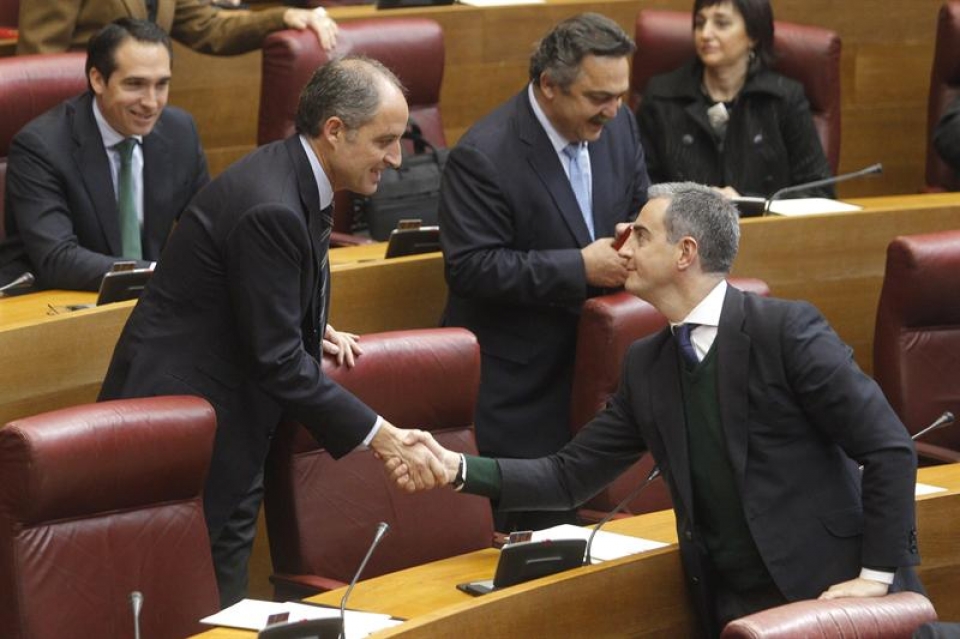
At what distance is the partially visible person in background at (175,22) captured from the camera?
2.95m

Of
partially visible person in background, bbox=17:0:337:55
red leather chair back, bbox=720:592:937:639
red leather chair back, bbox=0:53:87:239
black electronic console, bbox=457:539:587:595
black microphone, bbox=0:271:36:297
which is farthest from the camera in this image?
partially visible person in background, bbox=17:0:337:55

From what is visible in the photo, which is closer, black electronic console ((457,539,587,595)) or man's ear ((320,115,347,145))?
black electronic console ((457,539,587,595))

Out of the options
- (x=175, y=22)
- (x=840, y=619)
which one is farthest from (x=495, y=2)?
(x=840, y=619)

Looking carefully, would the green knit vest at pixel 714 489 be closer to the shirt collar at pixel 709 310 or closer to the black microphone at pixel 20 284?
the shirt collar at pixel 709 310

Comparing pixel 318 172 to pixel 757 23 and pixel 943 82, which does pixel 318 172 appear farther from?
pixel 943 82

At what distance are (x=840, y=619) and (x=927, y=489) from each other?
1.58 feet

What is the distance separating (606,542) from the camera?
1908mm

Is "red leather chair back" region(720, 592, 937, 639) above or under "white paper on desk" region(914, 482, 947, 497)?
above

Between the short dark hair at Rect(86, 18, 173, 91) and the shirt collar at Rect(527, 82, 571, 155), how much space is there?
0.58m

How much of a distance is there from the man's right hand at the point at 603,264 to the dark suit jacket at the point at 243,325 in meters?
0.47

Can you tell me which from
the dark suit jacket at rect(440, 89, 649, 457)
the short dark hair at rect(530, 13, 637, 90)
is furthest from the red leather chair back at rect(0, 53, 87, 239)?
the short dark hair at rect(530, 13, 637, 90)

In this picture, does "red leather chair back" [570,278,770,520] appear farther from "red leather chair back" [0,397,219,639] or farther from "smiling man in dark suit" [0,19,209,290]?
"smiling man in dark suit" [0,19,209,290]

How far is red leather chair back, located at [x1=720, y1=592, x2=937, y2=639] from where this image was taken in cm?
151

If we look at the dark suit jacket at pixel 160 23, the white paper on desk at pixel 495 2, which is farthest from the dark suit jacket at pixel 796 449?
the white paper on desk at pixel 495 2
